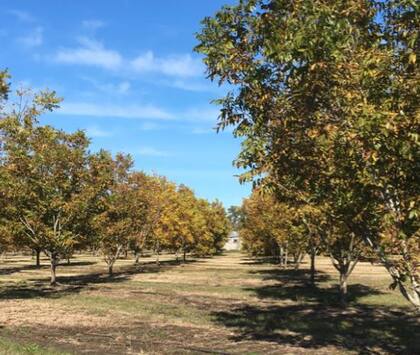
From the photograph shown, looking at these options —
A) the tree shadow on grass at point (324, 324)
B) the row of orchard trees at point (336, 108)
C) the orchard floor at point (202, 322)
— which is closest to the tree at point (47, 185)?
the orchard floor at point (202, 322)

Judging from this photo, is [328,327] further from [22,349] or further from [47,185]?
[47,185]

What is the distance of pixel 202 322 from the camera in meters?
19.1

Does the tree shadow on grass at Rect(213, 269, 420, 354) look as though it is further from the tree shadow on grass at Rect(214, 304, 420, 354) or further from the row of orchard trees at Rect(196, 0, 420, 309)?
the row of orchard trees at Rect(196, 0, 420, 309)

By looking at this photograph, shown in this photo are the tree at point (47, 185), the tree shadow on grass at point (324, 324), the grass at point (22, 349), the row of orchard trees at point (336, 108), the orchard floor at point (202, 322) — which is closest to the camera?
the row of orchard trees at point (336, 108)

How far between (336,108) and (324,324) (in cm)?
1333

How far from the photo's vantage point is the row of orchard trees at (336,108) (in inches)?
261

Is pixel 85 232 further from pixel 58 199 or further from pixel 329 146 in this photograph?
pixel 329 146

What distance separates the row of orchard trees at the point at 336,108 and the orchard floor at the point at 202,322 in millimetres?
6721

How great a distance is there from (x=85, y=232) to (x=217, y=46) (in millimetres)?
28983

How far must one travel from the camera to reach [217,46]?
8.16 metres

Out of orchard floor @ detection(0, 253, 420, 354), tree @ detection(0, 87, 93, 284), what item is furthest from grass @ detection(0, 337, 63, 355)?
tree @ detection(0, 87, 93, 284)

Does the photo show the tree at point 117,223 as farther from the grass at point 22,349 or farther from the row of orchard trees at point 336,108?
the row of orchard trees at point 336,108

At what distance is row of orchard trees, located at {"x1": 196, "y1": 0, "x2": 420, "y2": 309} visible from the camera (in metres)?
6.63

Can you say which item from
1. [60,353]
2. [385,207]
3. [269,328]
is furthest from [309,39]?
[269,328]
